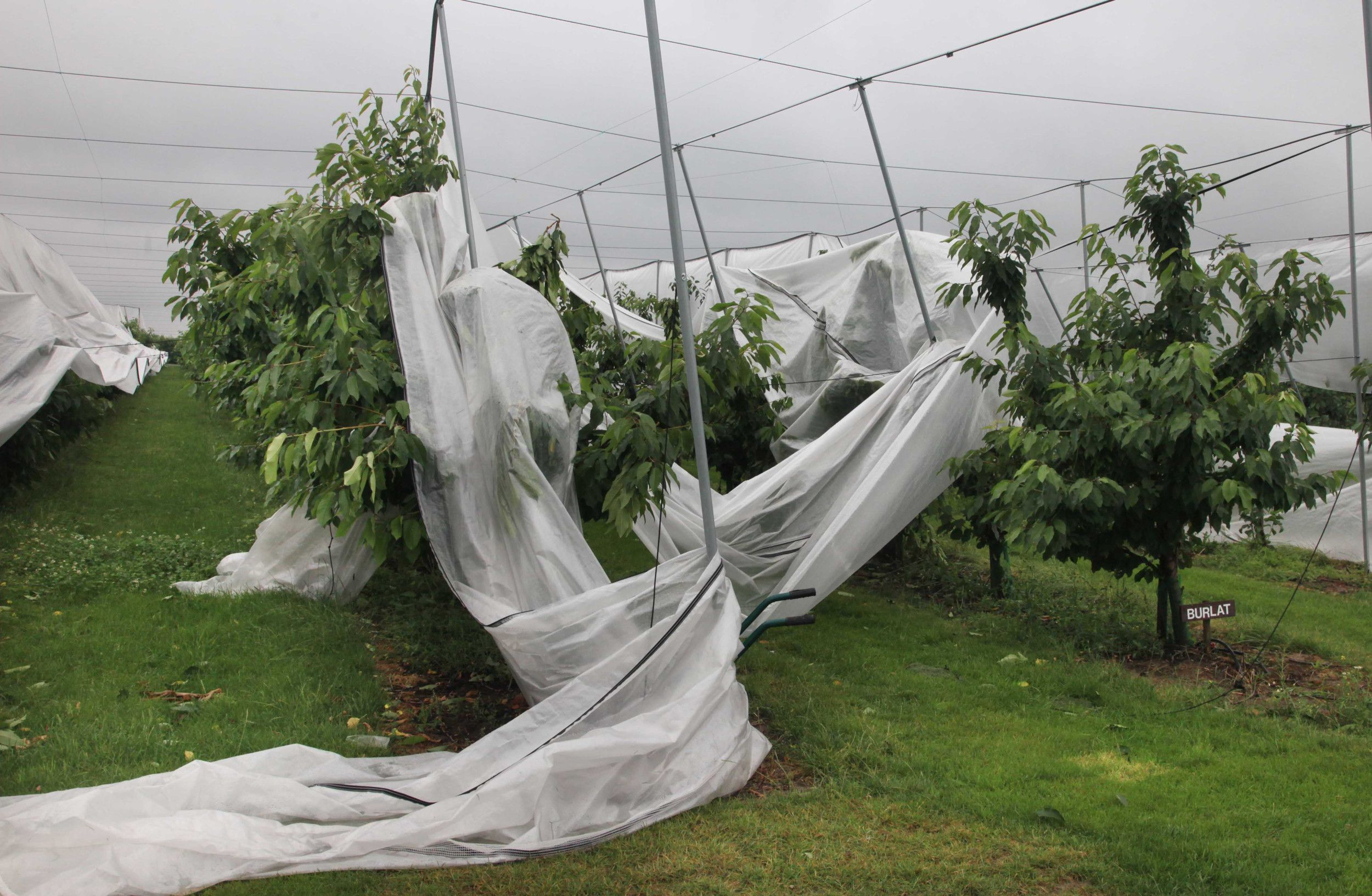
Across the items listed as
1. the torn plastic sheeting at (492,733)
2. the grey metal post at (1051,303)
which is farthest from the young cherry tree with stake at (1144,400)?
the torn plastic sheeting at (492,733)

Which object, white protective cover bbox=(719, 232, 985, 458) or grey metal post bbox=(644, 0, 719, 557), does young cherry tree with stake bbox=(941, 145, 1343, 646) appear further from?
grey metal post bbox=(644, 0, 719, 557)

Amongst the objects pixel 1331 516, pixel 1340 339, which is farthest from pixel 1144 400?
pixel 1340 339

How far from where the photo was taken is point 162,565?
6.20 m

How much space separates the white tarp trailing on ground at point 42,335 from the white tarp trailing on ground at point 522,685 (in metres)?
4.95

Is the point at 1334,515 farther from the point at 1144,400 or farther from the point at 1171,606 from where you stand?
the point at 1144,400

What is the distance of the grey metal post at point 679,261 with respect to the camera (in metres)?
3.63

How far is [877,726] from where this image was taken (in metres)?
4.05

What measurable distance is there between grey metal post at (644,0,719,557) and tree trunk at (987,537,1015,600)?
3.28 meters

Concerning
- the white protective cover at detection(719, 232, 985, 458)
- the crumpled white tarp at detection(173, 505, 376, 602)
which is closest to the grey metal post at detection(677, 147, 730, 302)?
the white protective cover at detection(719, 232, 985, 458)

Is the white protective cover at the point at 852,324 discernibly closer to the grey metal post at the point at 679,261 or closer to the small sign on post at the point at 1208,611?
the small sign on post at the point at 1208,611

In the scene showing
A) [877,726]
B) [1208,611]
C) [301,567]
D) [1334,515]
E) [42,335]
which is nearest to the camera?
[877,726]

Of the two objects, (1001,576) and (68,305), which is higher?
(68,305)

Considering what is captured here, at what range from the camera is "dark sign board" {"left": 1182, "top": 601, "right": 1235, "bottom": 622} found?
4.73 meters

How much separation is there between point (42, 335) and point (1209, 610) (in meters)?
8.86
